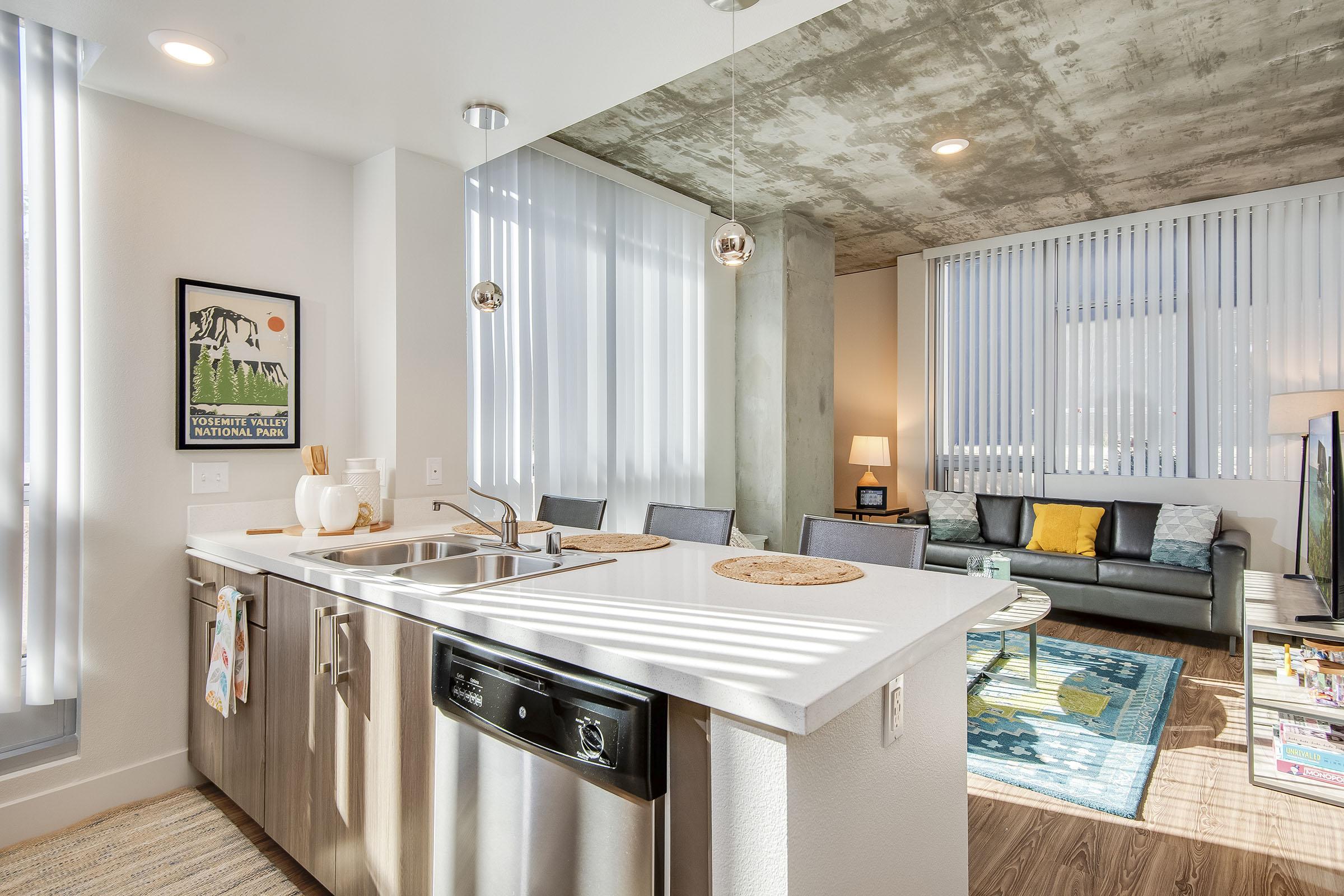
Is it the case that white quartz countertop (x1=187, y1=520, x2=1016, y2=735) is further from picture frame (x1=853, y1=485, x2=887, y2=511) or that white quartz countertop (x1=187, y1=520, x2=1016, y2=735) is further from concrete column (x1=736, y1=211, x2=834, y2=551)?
picture frame (x1=853, y1=485, x2=887, y2=511)

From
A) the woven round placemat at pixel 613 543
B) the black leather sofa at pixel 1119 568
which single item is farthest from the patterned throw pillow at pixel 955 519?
the woven round placemat at pixel 613 543

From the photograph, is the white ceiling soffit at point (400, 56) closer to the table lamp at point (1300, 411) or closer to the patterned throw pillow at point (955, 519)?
the table lamp at point (1300, 411)

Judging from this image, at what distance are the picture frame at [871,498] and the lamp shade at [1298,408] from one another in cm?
249

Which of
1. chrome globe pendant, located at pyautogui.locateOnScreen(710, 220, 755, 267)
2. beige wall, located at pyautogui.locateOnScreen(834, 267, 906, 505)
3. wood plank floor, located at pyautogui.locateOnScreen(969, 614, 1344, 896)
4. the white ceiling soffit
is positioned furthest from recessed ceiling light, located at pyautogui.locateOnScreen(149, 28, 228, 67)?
beige wall, located at pyautogui.locateOnScreen(834, 267, 906, 505)

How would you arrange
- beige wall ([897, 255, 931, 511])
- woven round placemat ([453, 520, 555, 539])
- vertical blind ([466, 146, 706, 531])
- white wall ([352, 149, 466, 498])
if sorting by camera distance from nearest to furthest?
woven round placemat ([453, 520, 555, 539]) < white wall ([352, 149, 466, 498]) < vertical blind ([466, 146, 706, 531]) < beige wall ([897, 255, 931, 511])

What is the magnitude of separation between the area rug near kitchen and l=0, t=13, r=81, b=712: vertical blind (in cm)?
42

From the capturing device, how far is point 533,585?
5.05 ft

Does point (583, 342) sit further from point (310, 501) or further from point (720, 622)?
point (720, 622)

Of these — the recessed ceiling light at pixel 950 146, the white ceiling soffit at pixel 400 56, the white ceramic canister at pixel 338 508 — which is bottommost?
the white ceramic canister at pixel 338 508

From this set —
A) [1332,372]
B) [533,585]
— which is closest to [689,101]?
[533,585]

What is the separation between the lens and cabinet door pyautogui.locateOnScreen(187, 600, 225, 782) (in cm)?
220

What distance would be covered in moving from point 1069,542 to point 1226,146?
247cm

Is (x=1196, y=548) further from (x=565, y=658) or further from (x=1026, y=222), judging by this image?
(x=565, y=658)

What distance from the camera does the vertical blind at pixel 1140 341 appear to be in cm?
439
